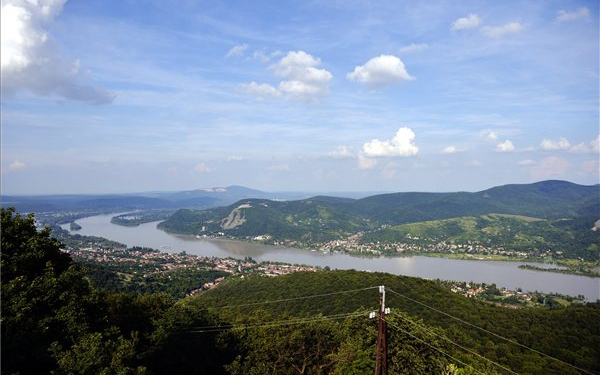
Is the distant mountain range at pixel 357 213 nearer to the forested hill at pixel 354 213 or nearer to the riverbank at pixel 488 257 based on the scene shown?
the forested hill at pixel 354 213

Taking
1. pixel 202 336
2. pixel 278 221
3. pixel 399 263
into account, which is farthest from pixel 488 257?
pixel 202 336

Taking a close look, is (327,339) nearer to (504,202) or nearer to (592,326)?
(592,326)

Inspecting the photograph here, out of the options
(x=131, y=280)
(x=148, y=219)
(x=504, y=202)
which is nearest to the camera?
(x=131, y=280)

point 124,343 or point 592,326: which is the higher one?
point 124,343

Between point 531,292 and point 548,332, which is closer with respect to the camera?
point 548,332

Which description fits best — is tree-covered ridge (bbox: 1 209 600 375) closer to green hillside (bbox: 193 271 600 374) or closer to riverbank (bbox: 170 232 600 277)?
green hillside (bbox: 193 271 600 374)

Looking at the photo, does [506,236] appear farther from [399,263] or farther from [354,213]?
[354,213]

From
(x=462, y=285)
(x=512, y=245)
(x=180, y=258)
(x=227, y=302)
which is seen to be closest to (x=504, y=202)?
(x=512, y=245)
